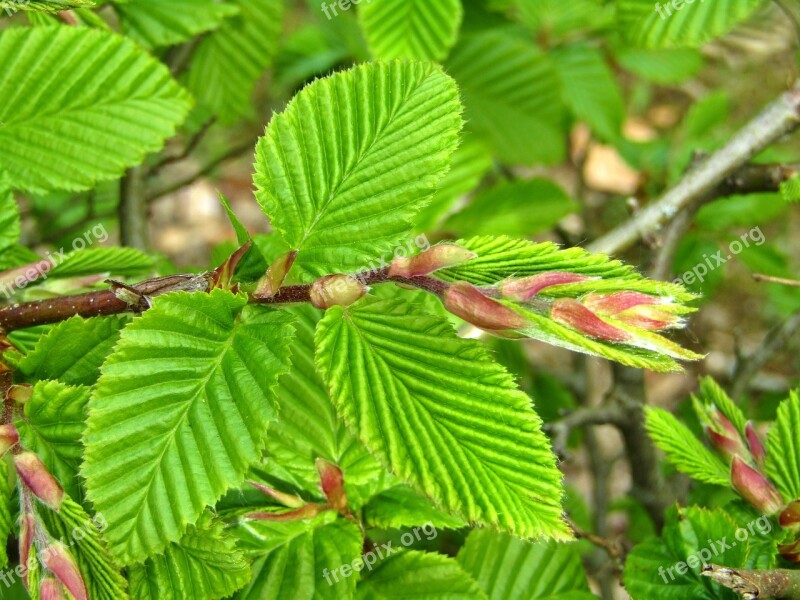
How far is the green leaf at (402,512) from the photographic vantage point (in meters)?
0.91

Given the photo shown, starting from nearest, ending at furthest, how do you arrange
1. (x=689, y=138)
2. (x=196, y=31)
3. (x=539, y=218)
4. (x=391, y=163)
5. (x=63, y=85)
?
1. (x=391, y=163)
2. (x=63, y=85)
3. (x=196, y=31)
4. (x=539, y=218)
5. (x=689, y=138)

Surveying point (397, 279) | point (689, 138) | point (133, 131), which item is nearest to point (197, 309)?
Result: point (397, 279)

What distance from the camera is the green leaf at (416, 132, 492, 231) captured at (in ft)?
4.59

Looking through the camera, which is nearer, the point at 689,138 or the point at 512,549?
the point at 512,549

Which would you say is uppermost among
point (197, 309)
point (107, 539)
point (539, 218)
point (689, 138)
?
point (197, 309)

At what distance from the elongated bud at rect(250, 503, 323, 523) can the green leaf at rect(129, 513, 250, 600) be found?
2.4 inches

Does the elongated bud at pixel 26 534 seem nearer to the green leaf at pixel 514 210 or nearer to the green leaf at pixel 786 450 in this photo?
the green leaf at pixel 786 450

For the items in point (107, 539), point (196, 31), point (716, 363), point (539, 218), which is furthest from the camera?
point (716, 363)

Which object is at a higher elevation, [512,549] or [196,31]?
[196,31]

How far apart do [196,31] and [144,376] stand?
0.84 metres

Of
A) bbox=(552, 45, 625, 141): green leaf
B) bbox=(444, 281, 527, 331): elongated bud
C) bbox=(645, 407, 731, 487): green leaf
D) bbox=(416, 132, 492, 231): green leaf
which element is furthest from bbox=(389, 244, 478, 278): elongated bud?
bbox=(552, 45, 625, 141): green leaf

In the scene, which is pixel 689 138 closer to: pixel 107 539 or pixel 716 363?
pixel 716 363

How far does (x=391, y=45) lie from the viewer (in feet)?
4.52

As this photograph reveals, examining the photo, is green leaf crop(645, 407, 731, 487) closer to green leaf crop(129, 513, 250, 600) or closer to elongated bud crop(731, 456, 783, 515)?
elongated bud crop(731, 456, 783, 515)
